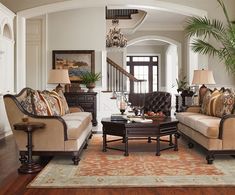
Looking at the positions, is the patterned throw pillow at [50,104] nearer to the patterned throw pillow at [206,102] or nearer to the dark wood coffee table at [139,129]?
the dark wood coffee table at [139,129]

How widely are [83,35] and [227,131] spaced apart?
236 inches

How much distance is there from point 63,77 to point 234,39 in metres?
3.37

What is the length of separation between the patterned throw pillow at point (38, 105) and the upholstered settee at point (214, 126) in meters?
2.13

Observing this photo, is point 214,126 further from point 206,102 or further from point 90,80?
point 90,80

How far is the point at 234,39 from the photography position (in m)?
6.41

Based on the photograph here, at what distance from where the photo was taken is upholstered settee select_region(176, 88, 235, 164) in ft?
14.0

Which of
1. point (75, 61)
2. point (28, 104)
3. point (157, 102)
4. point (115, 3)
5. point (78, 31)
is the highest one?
point (115, 3)

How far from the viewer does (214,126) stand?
14.2 ft

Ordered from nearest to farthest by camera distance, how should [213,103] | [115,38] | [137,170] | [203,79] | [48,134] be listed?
[137,170]
[48,134]
[213,103]
[203,79]
[115,38]

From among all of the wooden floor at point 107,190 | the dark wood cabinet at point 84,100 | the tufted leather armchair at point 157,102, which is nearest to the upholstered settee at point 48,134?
the wooden floor at point 107,190

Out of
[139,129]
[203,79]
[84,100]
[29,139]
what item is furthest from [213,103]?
[84,100]

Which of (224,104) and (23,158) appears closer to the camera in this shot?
(23,158)

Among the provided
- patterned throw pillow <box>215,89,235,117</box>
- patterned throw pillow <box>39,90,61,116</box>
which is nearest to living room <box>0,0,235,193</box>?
patterned throw pillow <box>39,90,61,116</box>

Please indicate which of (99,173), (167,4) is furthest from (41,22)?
(99,173)
